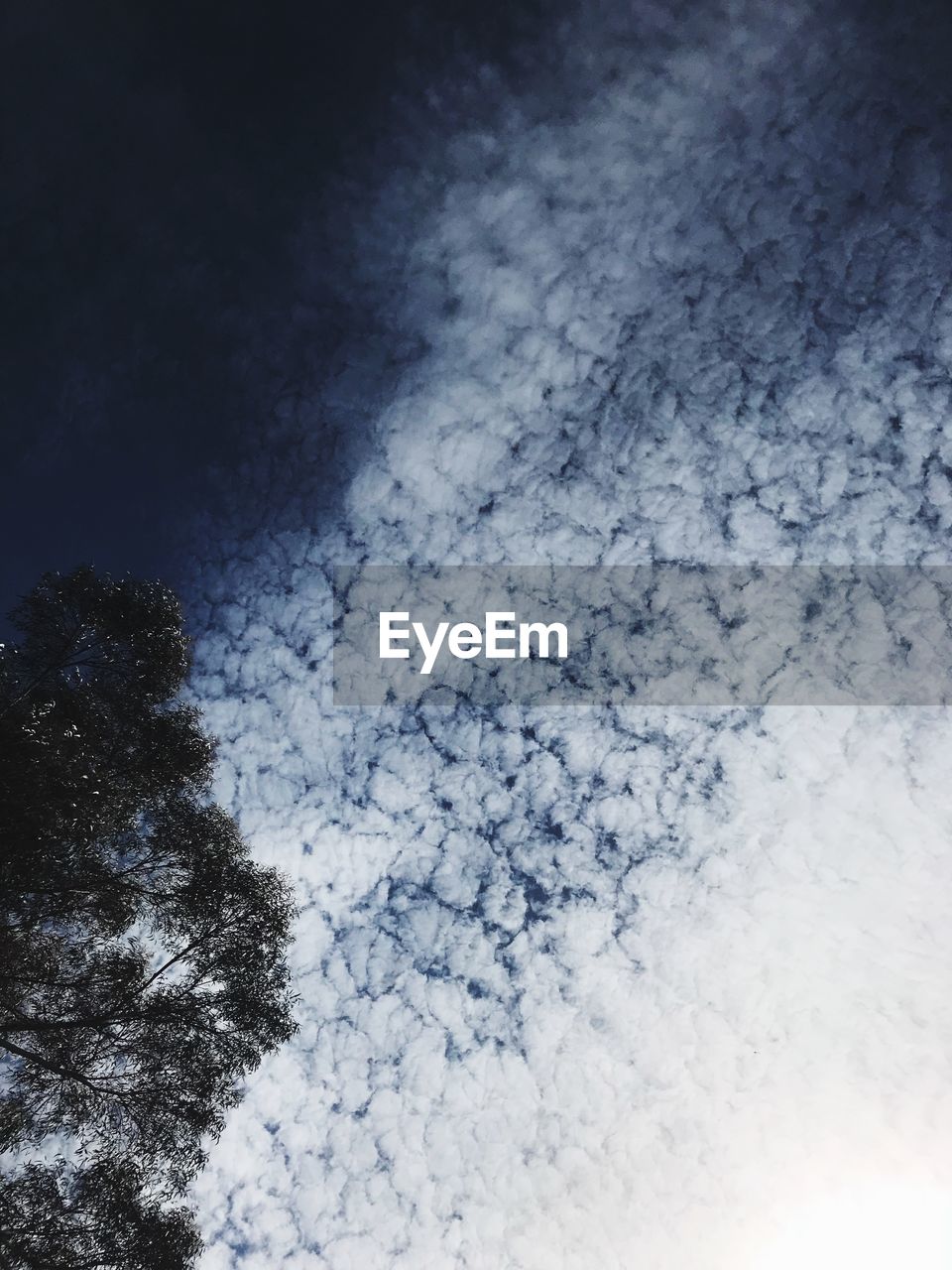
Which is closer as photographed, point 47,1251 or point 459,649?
point 47,1251

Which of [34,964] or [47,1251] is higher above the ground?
[34,964]

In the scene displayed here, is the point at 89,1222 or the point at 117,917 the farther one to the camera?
the point at 117,917

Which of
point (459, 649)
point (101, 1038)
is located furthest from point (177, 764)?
point (459, 649)

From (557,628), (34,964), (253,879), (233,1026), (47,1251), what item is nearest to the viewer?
(47,1251)

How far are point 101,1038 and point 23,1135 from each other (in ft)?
4.89

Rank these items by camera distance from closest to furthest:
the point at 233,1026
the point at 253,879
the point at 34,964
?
the point at 34,964 < the point at 233,1026 < the point at 253,879

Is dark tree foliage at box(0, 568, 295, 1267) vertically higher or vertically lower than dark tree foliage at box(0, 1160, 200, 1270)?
higher

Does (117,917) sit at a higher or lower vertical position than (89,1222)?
higher

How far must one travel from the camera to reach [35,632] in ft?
28.6

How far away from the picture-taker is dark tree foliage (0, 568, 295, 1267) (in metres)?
7.49

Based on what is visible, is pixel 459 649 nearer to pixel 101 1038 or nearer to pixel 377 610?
pixel 377 610

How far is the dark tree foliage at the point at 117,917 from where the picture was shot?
7.49 meters

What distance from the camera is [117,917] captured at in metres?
8.56

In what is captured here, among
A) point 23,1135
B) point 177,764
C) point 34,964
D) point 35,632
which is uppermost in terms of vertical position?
point 35,632
